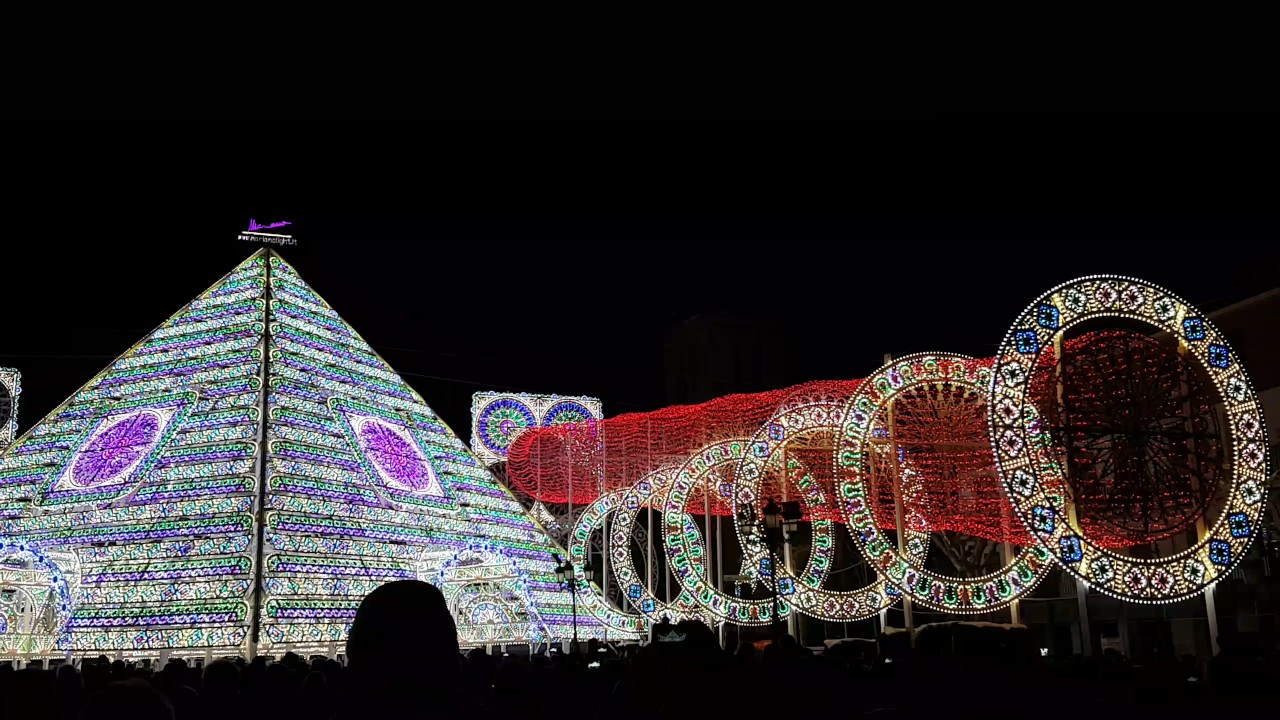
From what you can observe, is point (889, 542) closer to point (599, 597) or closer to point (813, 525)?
point (813, 525)

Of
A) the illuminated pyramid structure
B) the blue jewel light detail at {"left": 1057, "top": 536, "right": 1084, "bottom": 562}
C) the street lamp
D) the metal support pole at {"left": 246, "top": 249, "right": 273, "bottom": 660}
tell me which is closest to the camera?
the blue jewel light detail at {"left": 1057, "top": 536, "right": 1084, "bottom": 562}

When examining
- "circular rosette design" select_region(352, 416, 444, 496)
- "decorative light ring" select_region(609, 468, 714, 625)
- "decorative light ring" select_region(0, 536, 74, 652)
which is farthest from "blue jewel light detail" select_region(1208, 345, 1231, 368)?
"decorative light ring" select_region(0, 536, 74, 652)

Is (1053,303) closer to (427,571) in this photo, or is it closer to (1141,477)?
(1141,477)

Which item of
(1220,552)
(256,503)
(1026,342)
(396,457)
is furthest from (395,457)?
(1220,552)

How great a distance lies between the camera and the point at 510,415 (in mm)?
42812

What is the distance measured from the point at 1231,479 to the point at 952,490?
614cm

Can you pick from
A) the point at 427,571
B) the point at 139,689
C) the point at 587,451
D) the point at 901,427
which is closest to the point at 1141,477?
the point at 901,427

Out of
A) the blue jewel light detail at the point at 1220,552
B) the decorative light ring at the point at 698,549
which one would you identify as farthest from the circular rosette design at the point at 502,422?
the blue jewel light detail at the point at 1220,552

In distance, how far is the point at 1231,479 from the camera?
14391mm

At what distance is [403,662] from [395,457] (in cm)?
2376

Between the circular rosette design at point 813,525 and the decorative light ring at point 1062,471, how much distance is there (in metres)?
4.55

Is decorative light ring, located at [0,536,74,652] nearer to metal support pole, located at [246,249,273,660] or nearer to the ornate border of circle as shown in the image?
metal support pole, located at [246,249,273,660]

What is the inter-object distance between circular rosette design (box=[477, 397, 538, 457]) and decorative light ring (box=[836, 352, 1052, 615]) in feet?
87.7

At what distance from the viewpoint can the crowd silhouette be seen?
2.55 meters
